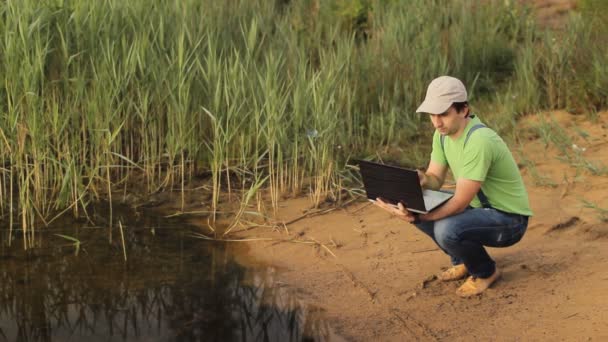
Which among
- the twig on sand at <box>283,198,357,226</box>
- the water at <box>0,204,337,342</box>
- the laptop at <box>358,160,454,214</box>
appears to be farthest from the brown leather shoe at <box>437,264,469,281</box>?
the twig on sand at <box>283,198,357,226</box>

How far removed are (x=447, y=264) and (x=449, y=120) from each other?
1007 mm

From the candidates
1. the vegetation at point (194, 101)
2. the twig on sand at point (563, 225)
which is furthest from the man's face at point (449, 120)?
the vegetation at point (194, 101)

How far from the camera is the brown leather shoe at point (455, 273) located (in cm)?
434

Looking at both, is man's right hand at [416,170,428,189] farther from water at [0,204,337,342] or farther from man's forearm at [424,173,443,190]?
water at [0,204,337,342]

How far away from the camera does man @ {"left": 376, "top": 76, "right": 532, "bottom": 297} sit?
12.7ft

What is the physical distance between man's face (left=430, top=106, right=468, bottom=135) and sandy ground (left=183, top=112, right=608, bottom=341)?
823 mm

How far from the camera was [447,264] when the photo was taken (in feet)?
15.1

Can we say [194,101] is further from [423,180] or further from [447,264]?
[423,180]

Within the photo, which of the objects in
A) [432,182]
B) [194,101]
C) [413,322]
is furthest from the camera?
[194,101]

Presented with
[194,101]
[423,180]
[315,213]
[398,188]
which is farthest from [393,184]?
[194,101]

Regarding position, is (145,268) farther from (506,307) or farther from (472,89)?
(472,89)

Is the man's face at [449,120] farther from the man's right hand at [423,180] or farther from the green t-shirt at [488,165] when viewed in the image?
the man's right hand at [423,180]

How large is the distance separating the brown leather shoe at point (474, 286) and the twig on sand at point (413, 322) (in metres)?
0.30

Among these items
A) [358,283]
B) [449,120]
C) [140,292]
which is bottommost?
[140,292]
